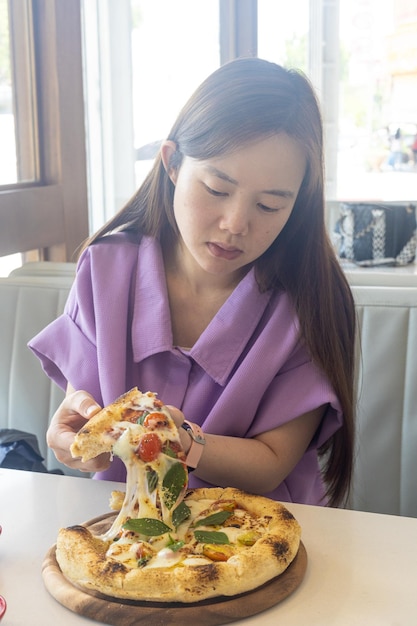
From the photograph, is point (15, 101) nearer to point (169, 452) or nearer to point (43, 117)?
point (43, 117)

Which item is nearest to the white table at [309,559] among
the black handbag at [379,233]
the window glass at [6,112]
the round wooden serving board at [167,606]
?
the round wooden serving board at [167,606]

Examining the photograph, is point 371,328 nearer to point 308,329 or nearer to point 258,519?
point 308,329

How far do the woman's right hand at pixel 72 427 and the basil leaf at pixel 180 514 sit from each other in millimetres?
171

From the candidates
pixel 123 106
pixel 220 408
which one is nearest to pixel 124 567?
pixel 220 408

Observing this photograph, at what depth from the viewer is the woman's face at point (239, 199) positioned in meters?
1.15

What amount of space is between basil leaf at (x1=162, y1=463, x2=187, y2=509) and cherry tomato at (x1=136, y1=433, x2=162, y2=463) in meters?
0.03

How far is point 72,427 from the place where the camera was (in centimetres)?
112

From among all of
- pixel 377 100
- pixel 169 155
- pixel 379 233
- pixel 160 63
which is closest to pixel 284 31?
pixel 377 100

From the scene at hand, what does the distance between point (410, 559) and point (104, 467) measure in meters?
0.41

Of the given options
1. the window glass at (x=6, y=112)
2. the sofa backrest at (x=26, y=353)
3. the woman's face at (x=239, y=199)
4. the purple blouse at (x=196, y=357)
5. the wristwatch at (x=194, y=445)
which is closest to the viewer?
the wristwatch at (x=194, y=445)

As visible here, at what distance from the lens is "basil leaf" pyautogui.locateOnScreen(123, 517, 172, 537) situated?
2.82 ft

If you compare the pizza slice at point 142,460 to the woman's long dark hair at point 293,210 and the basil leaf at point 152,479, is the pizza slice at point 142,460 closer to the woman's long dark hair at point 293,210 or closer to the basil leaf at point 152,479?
the basil leaf at point 152,479

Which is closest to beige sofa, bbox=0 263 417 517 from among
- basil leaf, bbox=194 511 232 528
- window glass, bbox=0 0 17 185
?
basil leaf, bbox=194 511 232 528

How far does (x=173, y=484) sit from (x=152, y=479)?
0.02m
